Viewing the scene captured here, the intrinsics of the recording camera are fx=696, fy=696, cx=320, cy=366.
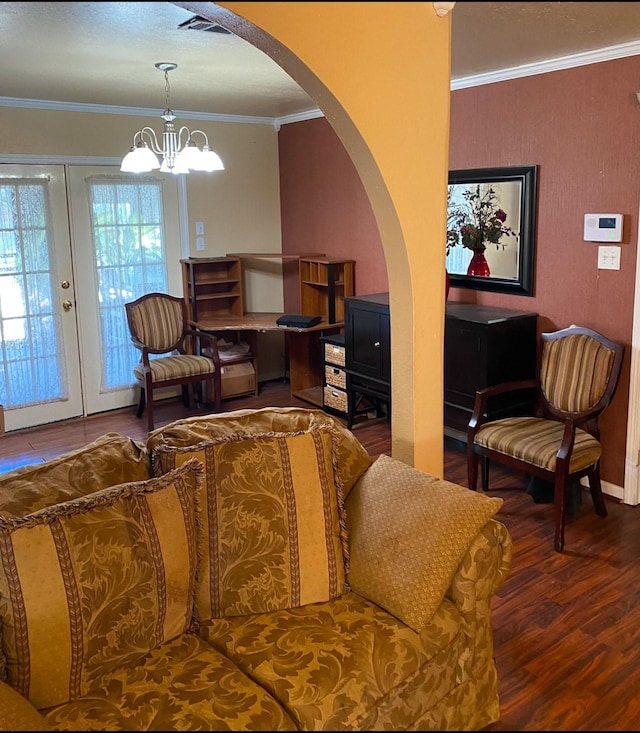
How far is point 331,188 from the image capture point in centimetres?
552

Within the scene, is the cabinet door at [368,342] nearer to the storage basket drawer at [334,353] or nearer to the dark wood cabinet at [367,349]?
the dark wood cabinet at [367,349]

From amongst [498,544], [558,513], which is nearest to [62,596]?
[498,544]

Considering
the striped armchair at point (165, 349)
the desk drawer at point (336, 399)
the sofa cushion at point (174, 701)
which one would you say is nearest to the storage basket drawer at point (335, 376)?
the desk drawer at point (336, 399)

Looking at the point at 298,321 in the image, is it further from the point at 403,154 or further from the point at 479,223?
the point at 403,154

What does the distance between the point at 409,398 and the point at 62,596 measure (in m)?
1.20

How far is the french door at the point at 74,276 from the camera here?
16.4 ft

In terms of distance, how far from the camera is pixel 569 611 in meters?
2.69

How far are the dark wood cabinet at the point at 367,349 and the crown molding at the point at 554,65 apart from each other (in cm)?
139

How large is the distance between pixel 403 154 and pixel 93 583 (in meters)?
1.40

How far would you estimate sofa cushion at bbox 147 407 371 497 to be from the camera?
2.17 meters

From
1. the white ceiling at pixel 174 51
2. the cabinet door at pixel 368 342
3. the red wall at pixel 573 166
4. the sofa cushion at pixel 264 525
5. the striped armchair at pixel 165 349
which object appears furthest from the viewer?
the striped armchair at pixel 165 349

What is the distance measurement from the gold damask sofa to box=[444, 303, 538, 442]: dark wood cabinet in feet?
5.47

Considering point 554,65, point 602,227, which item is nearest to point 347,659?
point 602,227

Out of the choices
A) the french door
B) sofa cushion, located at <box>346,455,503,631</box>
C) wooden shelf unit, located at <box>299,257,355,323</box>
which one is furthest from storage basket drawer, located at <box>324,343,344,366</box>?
sofa cushion, located at <box>346,455,503,631</box>
